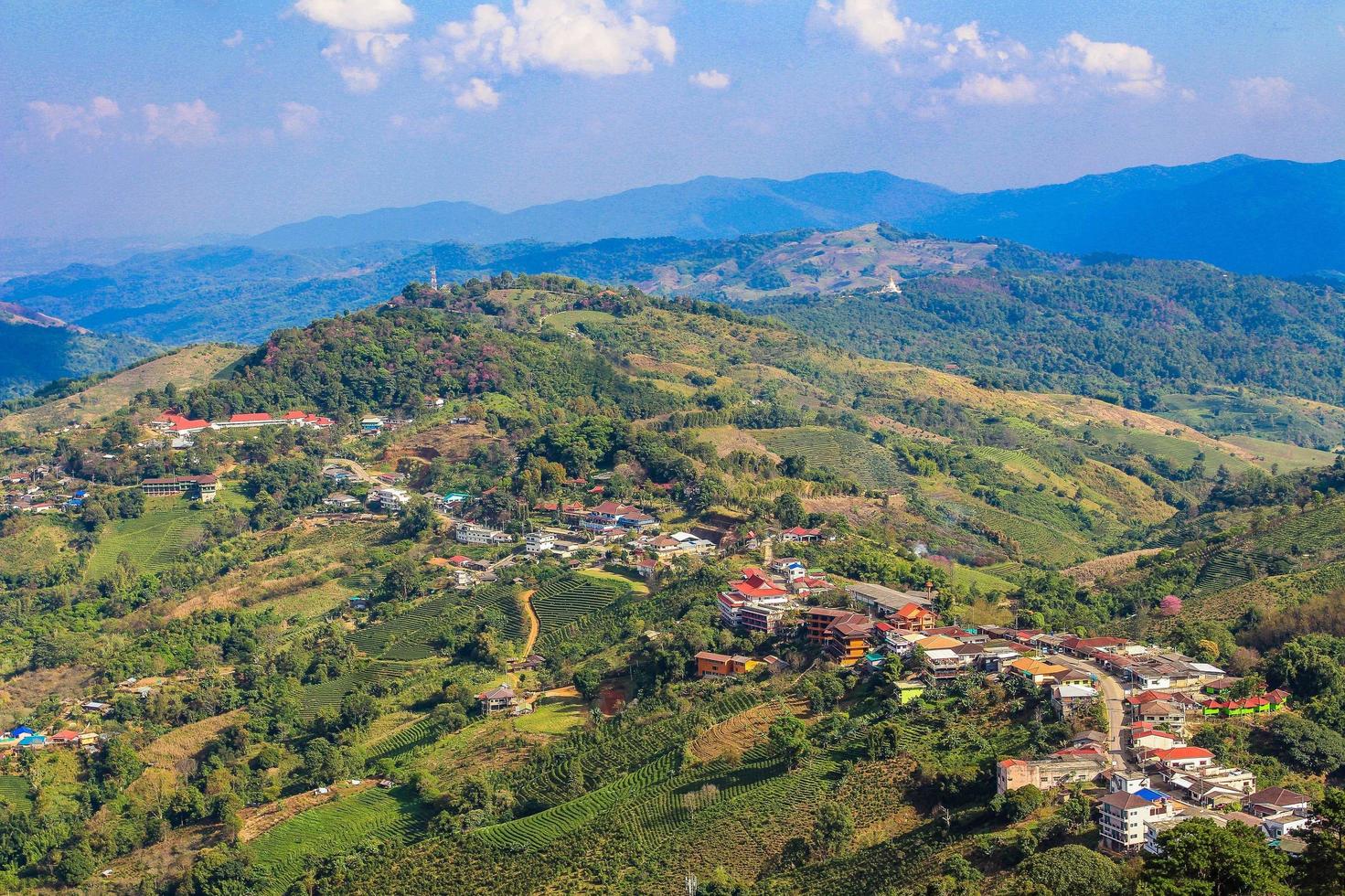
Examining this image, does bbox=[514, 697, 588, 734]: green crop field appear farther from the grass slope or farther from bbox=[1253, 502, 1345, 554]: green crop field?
the grass slope

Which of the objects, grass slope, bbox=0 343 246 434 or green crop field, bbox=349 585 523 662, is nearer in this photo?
green crop field, bbox=349 585 523 662

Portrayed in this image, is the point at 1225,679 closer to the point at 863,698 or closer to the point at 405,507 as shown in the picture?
the point at 863,698

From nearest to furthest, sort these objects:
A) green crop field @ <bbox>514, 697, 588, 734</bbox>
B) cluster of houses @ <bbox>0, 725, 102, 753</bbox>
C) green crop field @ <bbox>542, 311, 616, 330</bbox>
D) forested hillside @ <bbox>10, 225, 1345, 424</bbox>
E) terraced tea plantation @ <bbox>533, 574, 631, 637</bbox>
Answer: green crop field @ <bbox>514, 697, 588, 734</bbox> → cluster of houses @ <bbox>0, 725, 102, 753</bbox> → terraced tea plantation @ <bbox>533, 574, 631, 637</bbox> → green crop field @ <bbox>542, 311, 616, 330</bbox> → forested hillside @ <bbox>10, 225, 1345, 424</bbox>

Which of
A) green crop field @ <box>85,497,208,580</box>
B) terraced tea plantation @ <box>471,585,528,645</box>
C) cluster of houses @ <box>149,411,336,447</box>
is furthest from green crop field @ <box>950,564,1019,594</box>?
cluster of houses @ <box>149,411,336,447</box>

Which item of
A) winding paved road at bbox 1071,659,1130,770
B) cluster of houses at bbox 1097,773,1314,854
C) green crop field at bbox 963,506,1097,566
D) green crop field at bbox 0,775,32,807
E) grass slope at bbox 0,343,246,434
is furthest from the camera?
grass slope at bbox 0,343,246,434

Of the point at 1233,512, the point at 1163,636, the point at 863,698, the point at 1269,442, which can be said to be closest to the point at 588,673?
the point at 863,698

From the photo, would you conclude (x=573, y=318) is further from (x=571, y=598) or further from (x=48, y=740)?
(x=48, y=740)
